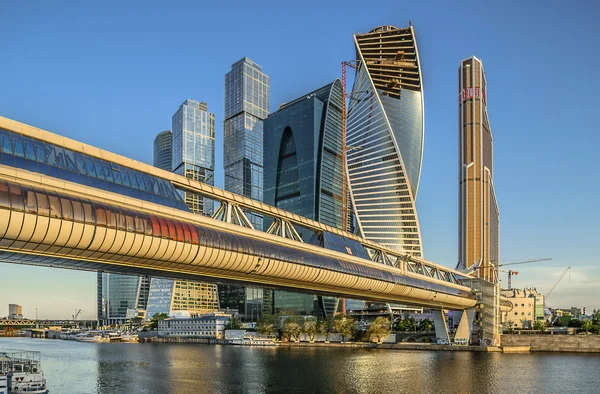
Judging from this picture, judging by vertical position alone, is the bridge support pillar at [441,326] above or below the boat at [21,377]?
below

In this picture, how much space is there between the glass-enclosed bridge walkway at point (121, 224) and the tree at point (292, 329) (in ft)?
351

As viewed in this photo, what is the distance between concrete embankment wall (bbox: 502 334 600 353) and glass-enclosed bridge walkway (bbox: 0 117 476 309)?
8581cm

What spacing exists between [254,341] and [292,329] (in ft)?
38.7

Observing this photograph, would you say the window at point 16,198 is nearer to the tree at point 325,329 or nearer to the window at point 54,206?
the window at point 54,206

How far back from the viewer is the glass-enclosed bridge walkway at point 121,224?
35.7 m

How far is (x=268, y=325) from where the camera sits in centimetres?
18312

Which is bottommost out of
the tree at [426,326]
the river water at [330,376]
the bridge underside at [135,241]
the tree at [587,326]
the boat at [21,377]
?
the tree at [426,326]

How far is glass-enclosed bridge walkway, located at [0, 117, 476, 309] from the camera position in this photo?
3569 centimetres

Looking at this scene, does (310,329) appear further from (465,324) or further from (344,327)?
(465,324)

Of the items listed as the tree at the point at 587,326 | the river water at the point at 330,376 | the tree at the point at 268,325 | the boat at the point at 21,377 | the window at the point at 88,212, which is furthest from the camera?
the tree at the point at 268,325

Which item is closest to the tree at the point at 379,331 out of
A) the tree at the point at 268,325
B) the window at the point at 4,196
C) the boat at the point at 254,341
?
the boat at the point at 254,341

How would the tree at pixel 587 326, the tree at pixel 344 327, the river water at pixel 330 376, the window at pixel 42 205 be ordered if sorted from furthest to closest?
the tree at pixel 344 327, the tree at pixel 587 326, the river water at pixel 330 376, the window at pixel 42 205

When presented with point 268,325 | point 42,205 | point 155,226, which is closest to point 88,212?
point 42,205

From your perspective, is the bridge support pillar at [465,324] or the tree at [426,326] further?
the tree at [426,326]
